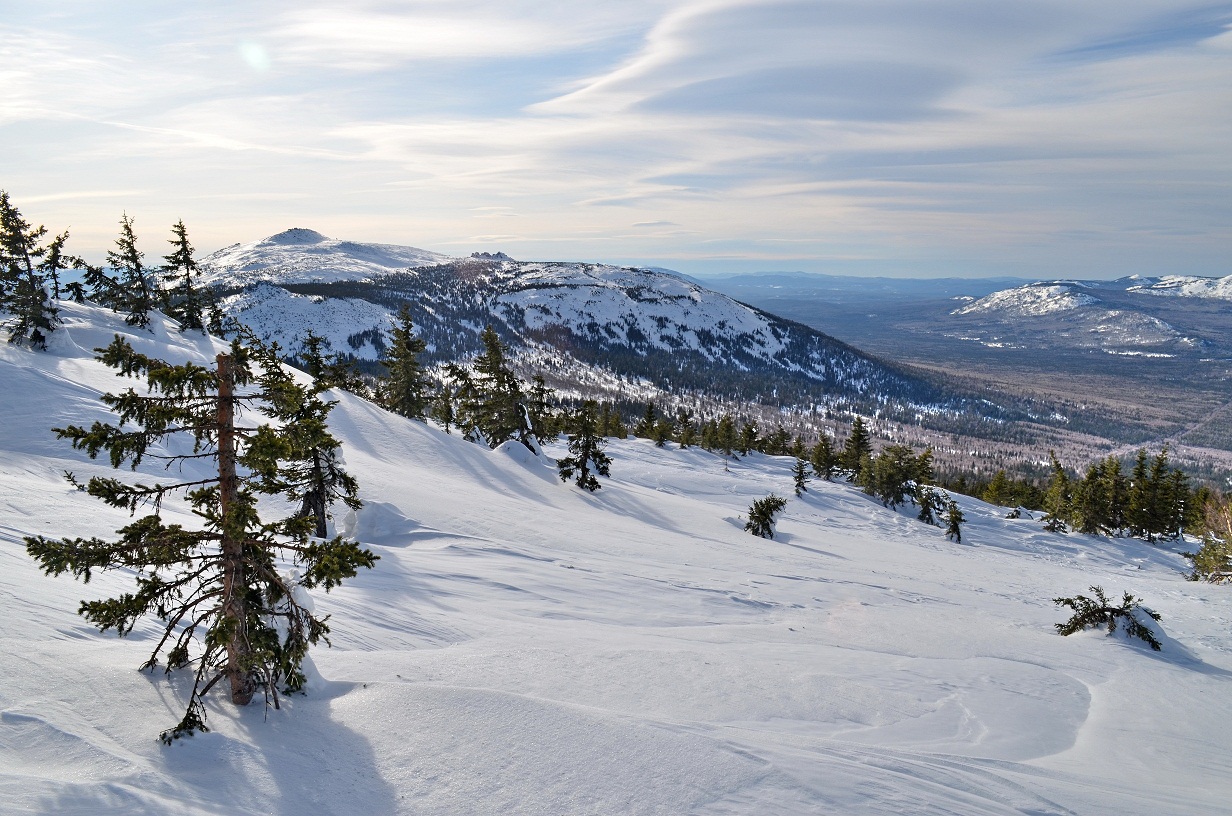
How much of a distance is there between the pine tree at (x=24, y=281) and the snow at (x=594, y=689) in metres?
6.68

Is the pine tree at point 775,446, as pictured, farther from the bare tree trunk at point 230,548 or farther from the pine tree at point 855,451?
the bare tree trunk at point 230,548

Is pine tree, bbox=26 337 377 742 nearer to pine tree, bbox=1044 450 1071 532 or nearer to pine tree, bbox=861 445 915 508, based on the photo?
pine tree, bbox=861 445 915 508

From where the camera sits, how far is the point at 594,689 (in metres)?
9.09

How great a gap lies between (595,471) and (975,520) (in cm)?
3204

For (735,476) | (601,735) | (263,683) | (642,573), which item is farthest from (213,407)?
(735,476)

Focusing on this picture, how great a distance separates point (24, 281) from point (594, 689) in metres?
37.7

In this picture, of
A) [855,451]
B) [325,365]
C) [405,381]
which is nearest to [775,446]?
[855,451]

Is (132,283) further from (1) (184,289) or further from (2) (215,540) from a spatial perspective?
(2) (215,540)

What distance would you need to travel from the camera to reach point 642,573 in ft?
59.2

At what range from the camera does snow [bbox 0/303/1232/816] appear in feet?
19.2

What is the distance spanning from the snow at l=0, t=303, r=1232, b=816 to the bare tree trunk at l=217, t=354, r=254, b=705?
86cm

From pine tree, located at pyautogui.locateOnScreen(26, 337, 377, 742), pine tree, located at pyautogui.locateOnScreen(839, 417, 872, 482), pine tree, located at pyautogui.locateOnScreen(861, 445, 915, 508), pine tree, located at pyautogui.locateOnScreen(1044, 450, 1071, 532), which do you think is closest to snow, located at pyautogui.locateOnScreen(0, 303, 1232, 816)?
pine tree, located at pyautogui.locateOnScreen(26, 337, 377, 742)

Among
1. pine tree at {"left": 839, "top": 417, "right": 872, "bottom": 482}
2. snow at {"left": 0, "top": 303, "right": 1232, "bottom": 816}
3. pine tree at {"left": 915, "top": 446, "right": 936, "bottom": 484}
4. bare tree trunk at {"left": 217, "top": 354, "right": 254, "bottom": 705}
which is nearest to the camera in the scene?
snow at {"left": 0, "top": 303, "right": 1232, "bottom": 816}

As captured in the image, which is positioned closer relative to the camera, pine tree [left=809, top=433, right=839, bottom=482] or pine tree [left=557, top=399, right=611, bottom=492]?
pine tree [left=557, top=399, right=611, bottom=492]
